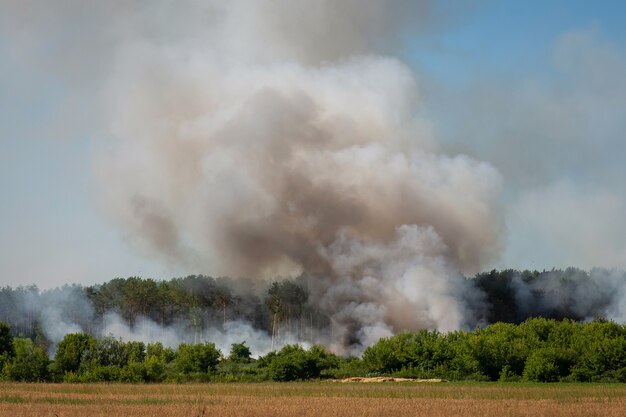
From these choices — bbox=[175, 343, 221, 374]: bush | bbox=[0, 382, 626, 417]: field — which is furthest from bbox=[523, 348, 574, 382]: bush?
bbox=[175, 343, 221, 374]: bush

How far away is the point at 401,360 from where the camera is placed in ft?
267

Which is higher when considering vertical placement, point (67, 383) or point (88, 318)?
point (88, 318)

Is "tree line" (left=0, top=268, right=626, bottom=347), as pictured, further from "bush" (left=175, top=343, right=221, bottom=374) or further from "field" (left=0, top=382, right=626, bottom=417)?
"field" (left=0, top=382, right=626, bottom=417)

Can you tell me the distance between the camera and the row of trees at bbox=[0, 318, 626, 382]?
72.4 meters

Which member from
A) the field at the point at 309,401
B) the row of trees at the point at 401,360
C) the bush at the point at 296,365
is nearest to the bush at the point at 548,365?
the row of trees at the point at 401,360

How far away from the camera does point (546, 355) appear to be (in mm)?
71875

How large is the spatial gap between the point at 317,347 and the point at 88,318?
70.7m

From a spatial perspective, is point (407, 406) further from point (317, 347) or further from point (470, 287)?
point (470, 287)

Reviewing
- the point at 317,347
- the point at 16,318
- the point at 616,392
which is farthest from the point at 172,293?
the point at 616,392

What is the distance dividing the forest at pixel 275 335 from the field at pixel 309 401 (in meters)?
10.1

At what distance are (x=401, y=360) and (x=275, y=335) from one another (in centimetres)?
4821

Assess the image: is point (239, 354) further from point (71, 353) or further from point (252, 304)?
point (252, 304)

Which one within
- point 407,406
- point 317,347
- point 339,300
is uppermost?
point 339,300

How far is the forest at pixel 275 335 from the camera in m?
74.3
